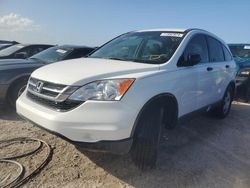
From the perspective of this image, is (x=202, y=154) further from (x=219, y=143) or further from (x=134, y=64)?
(x=134, y=64)

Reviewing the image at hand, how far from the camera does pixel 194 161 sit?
3887 millimetres

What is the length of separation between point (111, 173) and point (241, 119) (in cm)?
389

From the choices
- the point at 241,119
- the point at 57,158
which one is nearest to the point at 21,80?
the point at 57,158

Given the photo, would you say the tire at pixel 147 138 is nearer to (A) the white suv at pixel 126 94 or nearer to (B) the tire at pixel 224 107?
(A) the white suv at pixel 126 94

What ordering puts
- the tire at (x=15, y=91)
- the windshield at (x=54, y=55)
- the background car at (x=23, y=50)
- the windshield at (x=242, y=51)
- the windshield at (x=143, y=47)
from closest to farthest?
the windshield at (x=143, y=47) < the tire at (x=15, y=91) < the windshield at (x=54, y=55) < the background car at (x=23, y=50) < the windshield at (x=242, y=51)

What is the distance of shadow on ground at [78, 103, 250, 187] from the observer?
11.0 ft

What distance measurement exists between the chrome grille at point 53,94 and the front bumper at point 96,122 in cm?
9

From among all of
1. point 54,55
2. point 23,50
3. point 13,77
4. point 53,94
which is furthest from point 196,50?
point 23,50

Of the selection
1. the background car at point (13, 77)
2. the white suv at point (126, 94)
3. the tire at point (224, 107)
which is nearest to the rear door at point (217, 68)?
the tire at point (224, 107)

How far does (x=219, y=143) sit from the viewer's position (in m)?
4.65

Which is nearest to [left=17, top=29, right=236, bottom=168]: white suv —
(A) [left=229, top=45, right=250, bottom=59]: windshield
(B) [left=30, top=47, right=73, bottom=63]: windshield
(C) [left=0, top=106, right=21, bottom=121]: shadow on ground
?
(C) [left=0, top=106, right=21, bottom=121]: shadow on ground

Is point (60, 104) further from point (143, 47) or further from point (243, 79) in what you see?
point (243, 79)

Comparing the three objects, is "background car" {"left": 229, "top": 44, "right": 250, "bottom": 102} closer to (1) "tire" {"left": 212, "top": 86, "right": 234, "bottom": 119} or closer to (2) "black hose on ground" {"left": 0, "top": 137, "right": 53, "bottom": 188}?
(1) "tire" {"left": 212, "top": 86, "right": 234, "bottom": 119}

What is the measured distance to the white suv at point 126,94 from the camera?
A: 9.64ft
